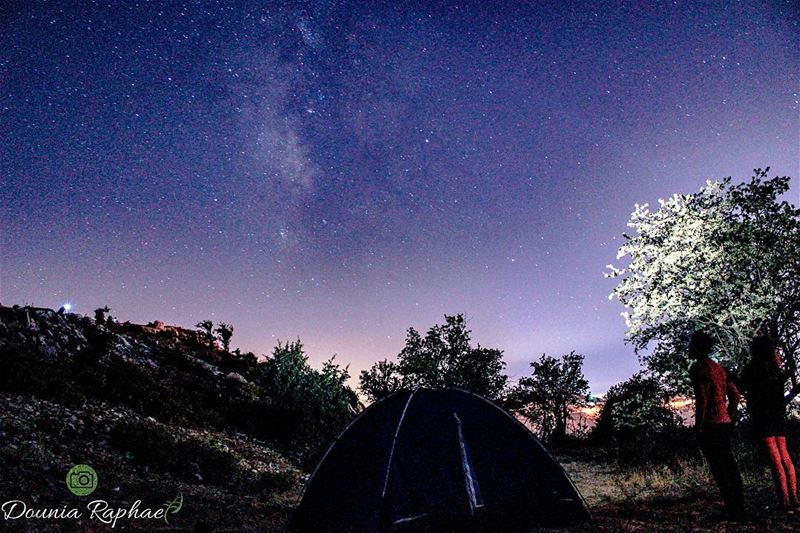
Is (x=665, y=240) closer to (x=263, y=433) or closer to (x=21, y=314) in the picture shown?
(x=263, y=433)

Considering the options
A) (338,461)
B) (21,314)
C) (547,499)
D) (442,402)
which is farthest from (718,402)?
(21,314)

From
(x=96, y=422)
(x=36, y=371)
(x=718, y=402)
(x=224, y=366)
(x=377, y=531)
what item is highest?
(x=224, y=366)

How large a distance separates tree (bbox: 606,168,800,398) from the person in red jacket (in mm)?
6726

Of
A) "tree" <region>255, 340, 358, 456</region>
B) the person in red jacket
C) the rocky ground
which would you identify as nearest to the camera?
the person in red jacket

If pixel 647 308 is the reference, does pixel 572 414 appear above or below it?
below

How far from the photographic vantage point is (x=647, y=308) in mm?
12664

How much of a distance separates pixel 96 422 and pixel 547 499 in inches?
434

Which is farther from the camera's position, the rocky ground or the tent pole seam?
the rocky ground

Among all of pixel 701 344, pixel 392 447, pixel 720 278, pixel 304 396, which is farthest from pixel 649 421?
pixel 304 396

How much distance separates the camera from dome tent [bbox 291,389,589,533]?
601 centimetres

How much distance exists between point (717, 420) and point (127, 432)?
40.6 ft

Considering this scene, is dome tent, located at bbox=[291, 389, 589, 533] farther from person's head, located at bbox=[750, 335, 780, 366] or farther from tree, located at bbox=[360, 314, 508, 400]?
tree, located at bbox=[360, 314, 508, 400]

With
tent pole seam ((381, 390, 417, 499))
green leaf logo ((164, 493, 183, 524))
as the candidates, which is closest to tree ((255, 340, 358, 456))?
green leaf logo ((164, 493, 183, 524))

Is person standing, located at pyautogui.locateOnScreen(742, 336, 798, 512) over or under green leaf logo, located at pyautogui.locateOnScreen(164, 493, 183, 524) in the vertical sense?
over
